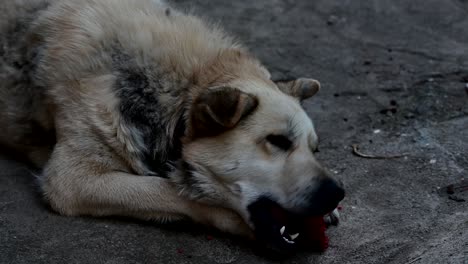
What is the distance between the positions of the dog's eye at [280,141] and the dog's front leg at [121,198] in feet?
1.46

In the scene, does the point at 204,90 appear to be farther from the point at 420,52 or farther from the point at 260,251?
the point at 420,52

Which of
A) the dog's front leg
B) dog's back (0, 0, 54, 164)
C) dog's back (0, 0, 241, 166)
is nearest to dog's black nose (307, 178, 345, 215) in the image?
the dog's front leg

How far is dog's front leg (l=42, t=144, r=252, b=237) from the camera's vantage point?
4160mm

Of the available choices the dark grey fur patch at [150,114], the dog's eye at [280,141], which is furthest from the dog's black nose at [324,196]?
the dark grey fur patch at [150,114]

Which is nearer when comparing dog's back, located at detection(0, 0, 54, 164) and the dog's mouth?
the dog's mouth

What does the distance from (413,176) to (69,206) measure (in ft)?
7.15

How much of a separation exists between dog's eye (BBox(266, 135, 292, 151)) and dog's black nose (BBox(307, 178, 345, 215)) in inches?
11.8

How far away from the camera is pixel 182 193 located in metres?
4.17

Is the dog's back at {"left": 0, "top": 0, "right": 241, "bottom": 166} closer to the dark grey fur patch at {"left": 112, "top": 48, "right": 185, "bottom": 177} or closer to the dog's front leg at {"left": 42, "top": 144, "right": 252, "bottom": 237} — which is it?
the dark grey fur patch at {"left": 112, "top": 48, "right": 185, "bottom": 177}

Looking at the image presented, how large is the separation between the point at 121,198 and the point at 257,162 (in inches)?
31.0

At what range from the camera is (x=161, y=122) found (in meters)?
4.25

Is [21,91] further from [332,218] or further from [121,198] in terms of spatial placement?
[332,218]

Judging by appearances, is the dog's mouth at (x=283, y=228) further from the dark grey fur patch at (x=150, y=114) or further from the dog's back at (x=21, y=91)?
the dog's back at (x=21, y=91)

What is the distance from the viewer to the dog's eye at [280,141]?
13.3 feet
